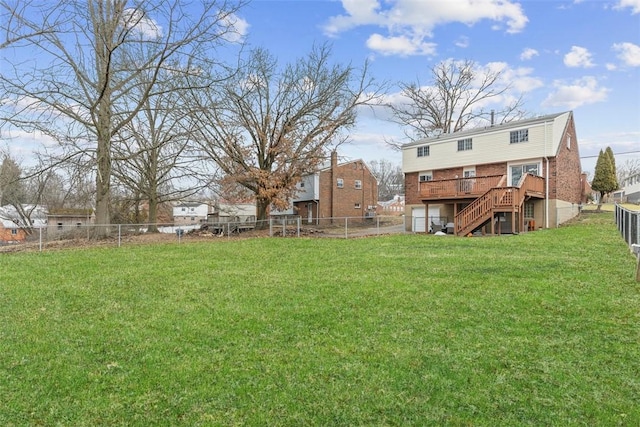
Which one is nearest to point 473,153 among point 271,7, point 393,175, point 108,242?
point 271,7

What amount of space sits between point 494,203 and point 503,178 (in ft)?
6.08

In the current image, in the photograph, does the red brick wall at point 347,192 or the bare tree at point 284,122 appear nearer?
the bare tree at point 284,122

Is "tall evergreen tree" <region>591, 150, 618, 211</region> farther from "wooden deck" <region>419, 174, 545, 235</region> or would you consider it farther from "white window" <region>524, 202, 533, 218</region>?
"wooden deck" <region>419, 174, 545, 235</region>

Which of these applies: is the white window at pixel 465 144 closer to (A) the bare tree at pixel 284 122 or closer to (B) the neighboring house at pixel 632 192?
(A) the bare tree at pixel 284 122

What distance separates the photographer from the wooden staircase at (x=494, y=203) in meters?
15.9

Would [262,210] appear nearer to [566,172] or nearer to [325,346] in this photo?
[566,172]

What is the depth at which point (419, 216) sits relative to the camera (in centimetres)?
2297

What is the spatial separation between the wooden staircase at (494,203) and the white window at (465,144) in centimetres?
440

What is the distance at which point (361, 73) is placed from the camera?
22.7m

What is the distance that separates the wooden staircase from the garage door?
15.0 ft

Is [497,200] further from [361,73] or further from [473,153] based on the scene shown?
Result: [361,73]

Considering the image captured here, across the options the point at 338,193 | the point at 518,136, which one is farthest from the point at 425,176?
the point at 338,193

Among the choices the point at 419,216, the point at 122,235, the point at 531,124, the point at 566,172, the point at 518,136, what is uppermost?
the point at 531,124

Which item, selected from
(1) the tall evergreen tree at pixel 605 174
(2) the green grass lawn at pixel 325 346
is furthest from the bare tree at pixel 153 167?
(1) the tall evergreen tree at pixel 605 174
